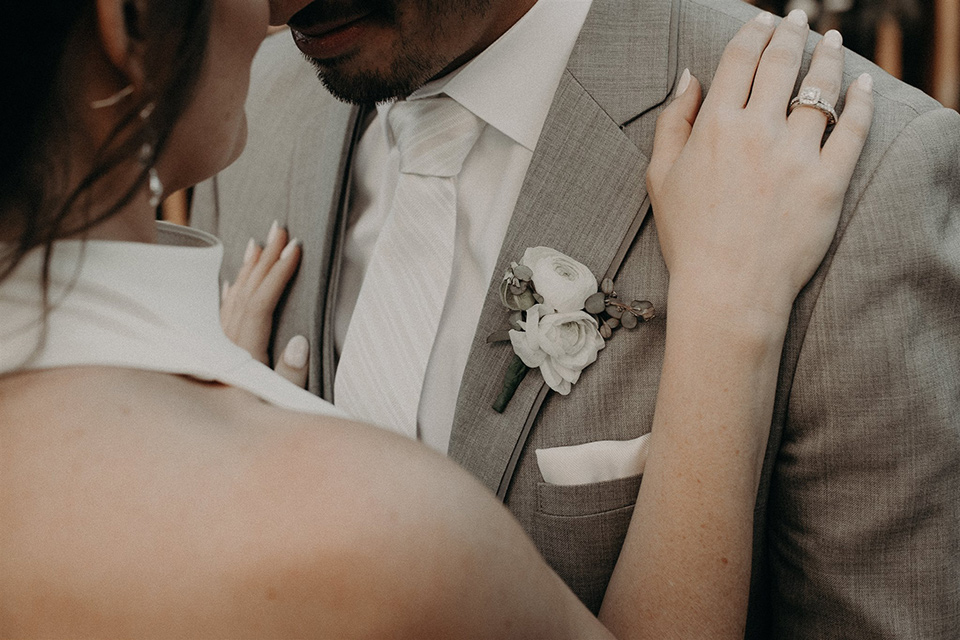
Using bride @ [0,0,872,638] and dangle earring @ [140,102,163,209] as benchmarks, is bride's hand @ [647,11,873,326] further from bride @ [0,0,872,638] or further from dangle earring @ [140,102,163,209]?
dangle earring @ [140,102,163,209]

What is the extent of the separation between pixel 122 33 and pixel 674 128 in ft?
2.10

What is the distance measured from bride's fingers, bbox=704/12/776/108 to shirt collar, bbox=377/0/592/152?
210mm

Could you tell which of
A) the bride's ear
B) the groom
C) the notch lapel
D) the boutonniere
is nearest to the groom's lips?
the groom

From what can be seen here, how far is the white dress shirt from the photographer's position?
1.08 meters

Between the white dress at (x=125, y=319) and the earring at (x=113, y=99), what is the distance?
93mm

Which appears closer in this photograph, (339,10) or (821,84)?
(821,84)

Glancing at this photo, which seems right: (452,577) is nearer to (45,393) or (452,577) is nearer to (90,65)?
(45,393)

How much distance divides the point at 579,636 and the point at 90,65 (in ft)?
1.72

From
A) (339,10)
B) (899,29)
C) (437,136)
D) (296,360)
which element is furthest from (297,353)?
(899,29)

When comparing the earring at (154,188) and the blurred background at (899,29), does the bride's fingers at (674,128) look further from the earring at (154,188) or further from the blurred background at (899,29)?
the blurred background at (899,29)

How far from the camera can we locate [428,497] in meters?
0.51

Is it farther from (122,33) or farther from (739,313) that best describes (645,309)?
(122,33)

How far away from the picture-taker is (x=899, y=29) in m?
→ 1.99

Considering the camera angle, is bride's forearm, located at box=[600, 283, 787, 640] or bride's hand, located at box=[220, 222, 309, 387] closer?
bride's forearm, located at box=[600, 283, 787, 640]
